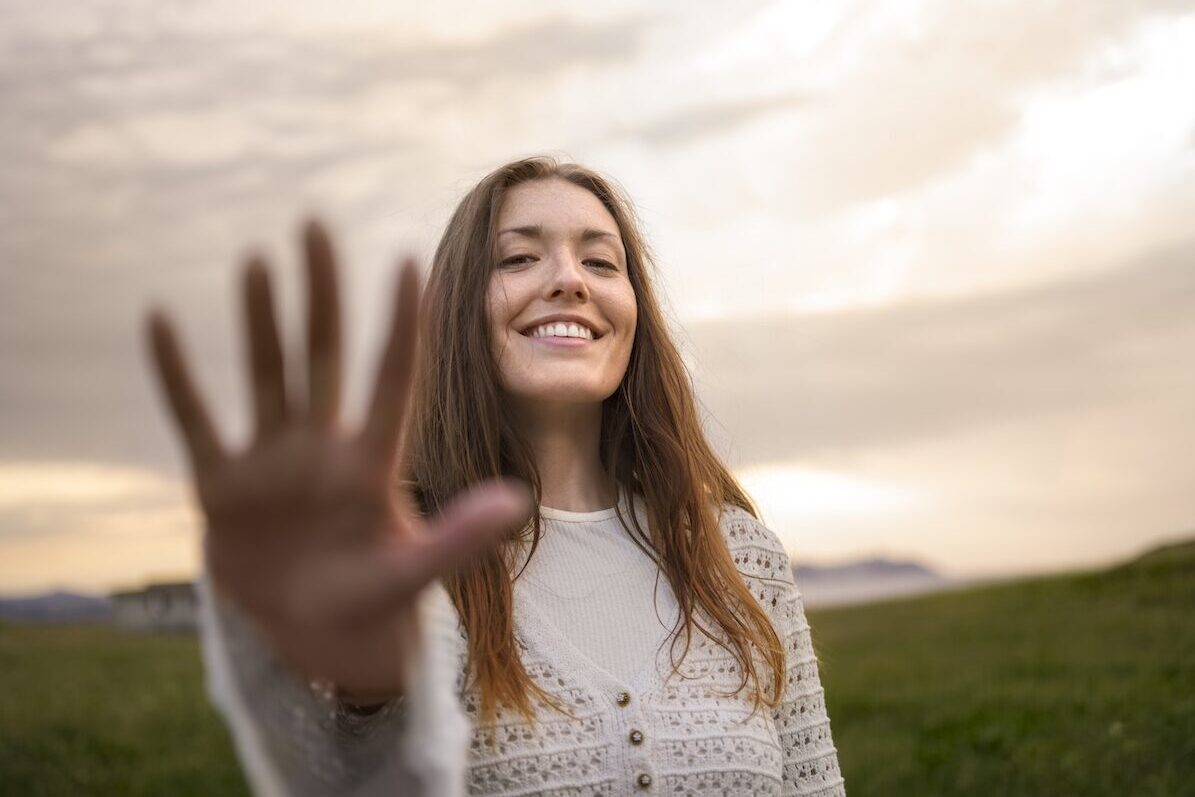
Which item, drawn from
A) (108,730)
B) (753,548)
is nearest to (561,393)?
(753,548)

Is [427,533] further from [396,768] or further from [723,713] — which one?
[723,713]

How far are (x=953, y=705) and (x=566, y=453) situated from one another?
4850mm

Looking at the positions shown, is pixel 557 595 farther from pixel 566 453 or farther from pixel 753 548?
pixel 753 548

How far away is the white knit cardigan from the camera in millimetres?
1566

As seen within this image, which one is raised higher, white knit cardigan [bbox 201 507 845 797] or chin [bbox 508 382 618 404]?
chin [bbox 508 382 618 404]

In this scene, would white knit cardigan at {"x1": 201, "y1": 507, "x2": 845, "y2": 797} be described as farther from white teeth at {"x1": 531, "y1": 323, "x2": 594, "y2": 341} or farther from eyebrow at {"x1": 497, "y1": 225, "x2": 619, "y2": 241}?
eyebrow at {"x1": 497, "y1": 225, "x2": 619, "y2": 241}

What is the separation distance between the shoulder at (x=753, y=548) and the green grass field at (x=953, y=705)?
40.4 inches

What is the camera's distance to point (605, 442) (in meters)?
3.13

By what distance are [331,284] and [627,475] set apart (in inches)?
77.7

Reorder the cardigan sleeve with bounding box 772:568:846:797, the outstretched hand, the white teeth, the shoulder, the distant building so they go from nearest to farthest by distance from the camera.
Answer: the outstretched hand, the white teeth, the cardigan sleeve with bounding box 772:568:846:797, the shoulder, the distant building

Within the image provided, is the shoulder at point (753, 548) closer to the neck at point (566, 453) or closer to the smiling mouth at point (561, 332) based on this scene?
the neck at point (566, 453)

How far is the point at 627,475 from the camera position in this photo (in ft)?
10.1

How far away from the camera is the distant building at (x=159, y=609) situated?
12.9 m

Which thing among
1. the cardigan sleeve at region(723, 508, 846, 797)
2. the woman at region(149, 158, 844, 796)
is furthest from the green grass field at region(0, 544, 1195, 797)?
the woman at region(149, 158, 844, 796)
